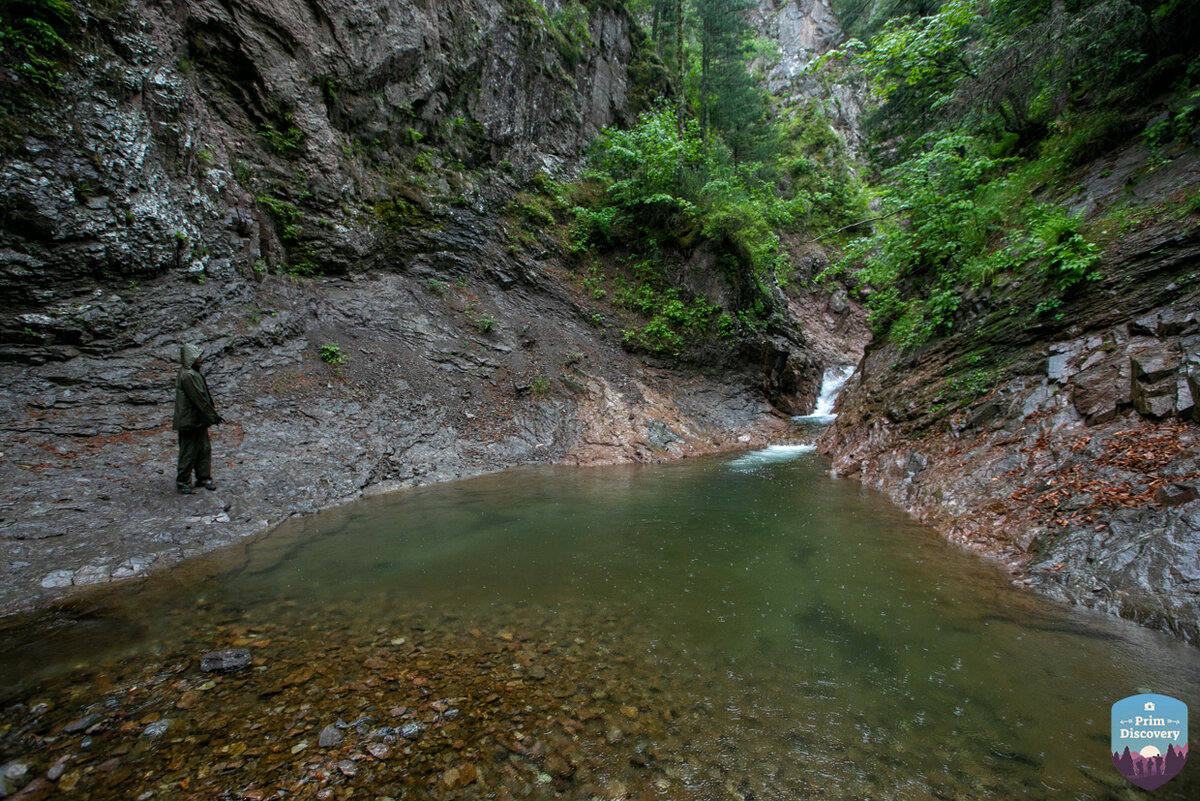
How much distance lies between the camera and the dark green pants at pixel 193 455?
5797 millimetres

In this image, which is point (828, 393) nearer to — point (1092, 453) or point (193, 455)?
point (1092, 453)

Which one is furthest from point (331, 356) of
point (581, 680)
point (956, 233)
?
point (956, 233)

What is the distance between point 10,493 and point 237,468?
2010mm

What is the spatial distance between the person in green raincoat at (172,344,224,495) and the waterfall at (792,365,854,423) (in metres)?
14.2

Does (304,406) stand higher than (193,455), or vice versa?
(304,406)

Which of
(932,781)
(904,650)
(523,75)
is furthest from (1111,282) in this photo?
(523,75)

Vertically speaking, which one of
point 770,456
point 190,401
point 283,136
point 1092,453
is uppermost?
point 283,136

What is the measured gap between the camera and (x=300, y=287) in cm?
1027

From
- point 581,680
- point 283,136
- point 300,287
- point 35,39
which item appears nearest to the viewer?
point 581,680

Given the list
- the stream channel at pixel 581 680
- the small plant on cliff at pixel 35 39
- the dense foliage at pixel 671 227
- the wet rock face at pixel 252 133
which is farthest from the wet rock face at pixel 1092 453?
the small plant on cliff at pixel 35 39

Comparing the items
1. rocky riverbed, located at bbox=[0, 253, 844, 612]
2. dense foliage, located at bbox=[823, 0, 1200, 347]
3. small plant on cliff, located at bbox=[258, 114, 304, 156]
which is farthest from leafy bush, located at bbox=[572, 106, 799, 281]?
small plant on cliff, located at bbox=[258, 114, 304, 156]

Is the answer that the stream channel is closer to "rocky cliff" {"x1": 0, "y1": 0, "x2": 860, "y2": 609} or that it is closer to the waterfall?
"rocky cliff" {"x1": 0, "y1": 0, "x2": 860, "y2": 609}

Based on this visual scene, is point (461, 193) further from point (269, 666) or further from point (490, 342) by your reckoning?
point (269, 666)

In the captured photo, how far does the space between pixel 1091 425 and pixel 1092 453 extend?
0.56m
